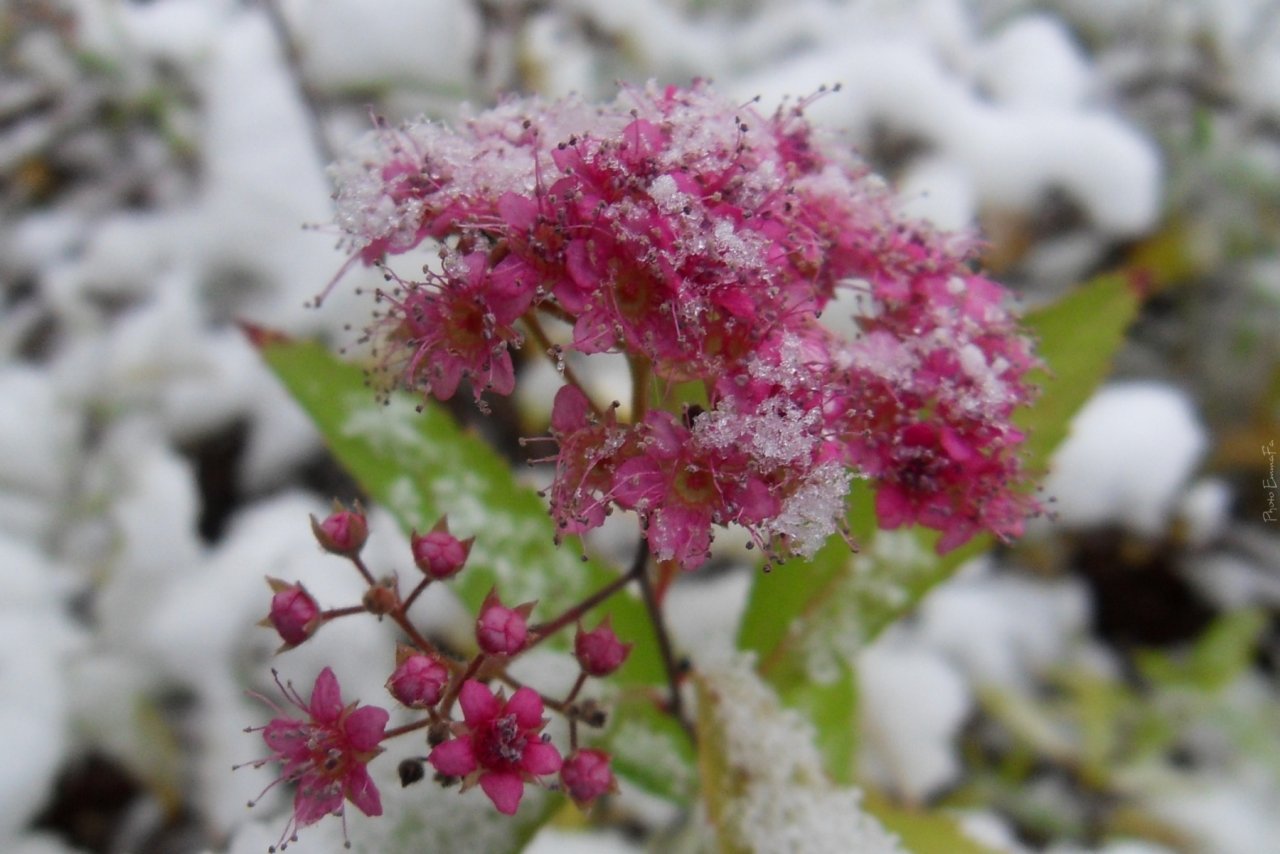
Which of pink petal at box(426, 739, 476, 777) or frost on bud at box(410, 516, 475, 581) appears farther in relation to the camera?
frost on bud at box(410, 516, 475, 581)

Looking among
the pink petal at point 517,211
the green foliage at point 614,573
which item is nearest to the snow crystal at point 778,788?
the green foliage at point 614,573

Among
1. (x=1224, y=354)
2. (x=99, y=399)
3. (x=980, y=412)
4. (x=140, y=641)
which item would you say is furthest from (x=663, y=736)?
(x=1224, y=354)

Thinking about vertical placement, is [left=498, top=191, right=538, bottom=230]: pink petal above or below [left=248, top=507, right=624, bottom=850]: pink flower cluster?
above

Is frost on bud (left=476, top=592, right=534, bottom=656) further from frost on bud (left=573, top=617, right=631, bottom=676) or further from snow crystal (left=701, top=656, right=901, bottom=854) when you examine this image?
snow crystal (left=701, top=656, right=901, bottom=854)

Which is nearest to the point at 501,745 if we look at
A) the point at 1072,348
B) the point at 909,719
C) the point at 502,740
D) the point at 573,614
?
the point at 502,740

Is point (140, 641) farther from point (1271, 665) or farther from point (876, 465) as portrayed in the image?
point (1271, 665)

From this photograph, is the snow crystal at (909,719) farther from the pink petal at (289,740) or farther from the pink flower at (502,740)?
the pink petal at (289,740)

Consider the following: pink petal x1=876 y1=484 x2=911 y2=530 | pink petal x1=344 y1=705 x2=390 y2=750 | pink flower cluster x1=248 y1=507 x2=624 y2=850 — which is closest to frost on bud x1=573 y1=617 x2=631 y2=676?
pink flower cluster x1=248 y1=507 x2=624 y2=850

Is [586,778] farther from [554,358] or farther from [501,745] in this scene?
[554,358]
